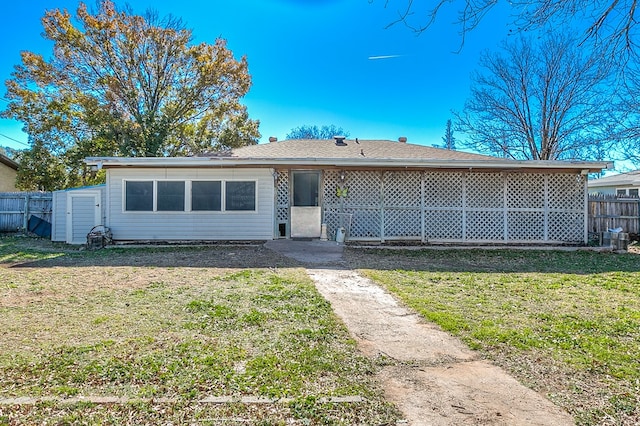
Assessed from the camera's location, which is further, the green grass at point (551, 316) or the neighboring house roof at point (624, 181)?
the neighboring house roof at point (624, 181)

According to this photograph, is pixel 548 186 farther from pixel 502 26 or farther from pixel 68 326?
pixel 68 326

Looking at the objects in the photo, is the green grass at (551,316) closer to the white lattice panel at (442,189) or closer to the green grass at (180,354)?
the green grass at (180,354)

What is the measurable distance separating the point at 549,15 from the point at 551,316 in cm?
318

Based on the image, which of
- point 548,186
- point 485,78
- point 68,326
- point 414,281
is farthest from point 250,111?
point 68,326

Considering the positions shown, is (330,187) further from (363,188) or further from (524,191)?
(524,191)

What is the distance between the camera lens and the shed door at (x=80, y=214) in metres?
11.0

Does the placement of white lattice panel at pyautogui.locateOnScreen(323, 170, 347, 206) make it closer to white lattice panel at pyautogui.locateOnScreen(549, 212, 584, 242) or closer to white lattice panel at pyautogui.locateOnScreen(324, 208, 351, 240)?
white lattice panel at pyautogui.locateOnScreen(324, 208, 351, 240)

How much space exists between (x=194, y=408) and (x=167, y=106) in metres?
19.8

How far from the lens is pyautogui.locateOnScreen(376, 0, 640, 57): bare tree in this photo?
104 inches

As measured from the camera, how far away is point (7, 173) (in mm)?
20734

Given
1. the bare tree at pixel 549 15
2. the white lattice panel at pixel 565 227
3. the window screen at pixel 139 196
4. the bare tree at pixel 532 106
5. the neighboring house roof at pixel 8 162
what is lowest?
the white lattice panel at pixel 565 227

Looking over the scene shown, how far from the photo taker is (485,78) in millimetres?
20719

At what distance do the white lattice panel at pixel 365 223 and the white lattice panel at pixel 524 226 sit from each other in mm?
3925

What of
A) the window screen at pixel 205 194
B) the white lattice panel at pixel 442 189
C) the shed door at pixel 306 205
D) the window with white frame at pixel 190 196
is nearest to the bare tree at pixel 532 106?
the white lattice panel at pixel 442 189
